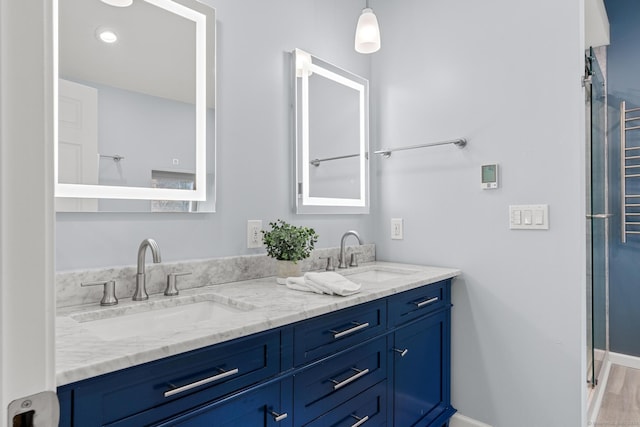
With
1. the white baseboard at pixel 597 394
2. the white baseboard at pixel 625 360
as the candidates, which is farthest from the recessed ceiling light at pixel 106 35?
the white baseboard at pixel 625 360

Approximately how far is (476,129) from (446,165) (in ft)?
0.79

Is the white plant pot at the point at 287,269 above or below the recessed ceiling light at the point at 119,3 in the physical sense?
below

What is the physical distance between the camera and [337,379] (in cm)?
139

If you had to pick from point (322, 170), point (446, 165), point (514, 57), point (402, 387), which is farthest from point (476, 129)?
point (402, 387)

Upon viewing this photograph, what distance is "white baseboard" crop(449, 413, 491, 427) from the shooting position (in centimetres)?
204

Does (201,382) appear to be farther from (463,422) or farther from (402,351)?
(463,422)

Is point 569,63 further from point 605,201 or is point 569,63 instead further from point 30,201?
point 30,201

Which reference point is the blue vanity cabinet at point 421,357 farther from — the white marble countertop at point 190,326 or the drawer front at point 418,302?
the white marble countertop at point 190,326

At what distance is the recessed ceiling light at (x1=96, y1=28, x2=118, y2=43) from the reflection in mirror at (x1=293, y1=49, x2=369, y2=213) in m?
0.88

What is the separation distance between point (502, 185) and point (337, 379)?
1288mm

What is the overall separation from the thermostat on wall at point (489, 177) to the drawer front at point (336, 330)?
2.96ft

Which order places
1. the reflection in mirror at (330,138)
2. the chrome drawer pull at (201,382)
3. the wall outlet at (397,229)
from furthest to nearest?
1. the wall outlet at (397,229)
2. the reflection in mirror at (330,138)
3. the chrome drawer pull at (201,382)

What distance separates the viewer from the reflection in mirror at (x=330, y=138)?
6.84 feet

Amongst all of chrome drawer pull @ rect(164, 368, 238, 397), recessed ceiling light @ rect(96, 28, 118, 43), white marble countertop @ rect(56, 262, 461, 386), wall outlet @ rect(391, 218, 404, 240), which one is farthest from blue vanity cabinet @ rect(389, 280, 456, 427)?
recessed ceiling light @ rect(96, 28, 118, 43)
